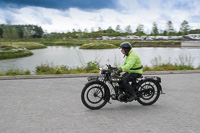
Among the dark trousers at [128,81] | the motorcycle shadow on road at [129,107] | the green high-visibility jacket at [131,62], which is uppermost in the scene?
the green high-visibility jacket at [131,62]

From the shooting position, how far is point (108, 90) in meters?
Result: 5.13

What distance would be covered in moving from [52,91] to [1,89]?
1.94 m

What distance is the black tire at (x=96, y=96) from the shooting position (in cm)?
504

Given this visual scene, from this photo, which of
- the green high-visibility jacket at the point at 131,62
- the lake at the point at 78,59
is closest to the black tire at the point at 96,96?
the green high-visibility jacket at the point at 131,62

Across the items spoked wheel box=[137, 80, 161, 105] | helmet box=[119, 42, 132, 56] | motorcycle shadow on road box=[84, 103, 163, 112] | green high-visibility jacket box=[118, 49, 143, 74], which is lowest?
motorcycle shadow on road box=[84, 103, 163, 112]

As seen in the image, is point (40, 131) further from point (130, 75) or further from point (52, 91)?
point (52, 91)

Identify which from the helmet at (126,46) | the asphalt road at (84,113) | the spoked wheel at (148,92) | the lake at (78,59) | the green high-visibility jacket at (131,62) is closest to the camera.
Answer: the asphalt road at (84,113)

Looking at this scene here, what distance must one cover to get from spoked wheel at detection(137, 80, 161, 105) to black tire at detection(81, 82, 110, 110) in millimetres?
959

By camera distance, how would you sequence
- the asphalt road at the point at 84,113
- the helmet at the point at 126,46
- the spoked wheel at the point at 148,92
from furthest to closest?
the spoked wheel at the point at 148,92, the helmet at the point at 126,46, the asphalt road at the point at 84,113

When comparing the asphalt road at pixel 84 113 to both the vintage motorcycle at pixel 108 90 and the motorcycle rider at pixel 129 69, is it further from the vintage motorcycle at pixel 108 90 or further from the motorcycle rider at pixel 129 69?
the motorcycle rider at pixel 129 69

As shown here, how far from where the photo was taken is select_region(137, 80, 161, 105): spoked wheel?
5.36 meters

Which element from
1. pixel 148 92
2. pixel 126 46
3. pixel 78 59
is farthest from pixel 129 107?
pixel 78 59

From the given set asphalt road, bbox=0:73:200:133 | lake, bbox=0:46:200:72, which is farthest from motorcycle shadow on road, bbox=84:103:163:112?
lake, bbox=0:46:200:72

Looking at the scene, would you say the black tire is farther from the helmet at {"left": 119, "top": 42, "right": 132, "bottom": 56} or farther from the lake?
the lake
